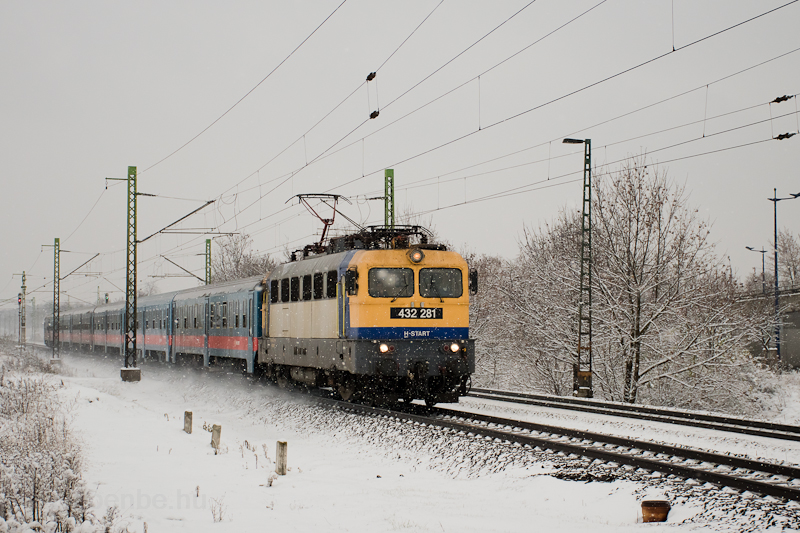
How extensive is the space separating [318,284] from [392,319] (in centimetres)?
247

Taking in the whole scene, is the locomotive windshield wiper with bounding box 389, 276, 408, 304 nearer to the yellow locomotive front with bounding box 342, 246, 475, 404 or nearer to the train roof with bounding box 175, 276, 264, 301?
the yellow locomotive front with bounding box 342, 246, 475, 404

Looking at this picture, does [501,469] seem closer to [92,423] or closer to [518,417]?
[518,417]

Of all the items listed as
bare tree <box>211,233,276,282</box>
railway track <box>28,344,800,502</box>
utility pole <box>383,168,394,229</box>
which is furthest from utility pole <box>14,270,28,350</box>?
railway track <box>28,344,800,502</box>

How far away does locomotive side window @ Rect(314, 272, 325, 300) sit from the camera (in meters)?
15.9

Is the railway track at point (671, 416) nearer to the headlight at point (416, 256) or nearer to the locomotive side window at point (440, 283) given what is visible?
the locomotive side window at point (440, 283)

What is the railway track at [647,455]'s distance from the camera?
24.6ft

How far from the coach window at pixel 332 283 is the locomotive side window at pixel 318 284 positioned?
0.39 meters

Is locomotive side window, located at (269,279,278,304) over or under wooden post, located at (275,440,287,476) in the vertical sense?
over

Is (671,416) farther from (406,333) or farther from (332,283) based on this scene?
(332,283)

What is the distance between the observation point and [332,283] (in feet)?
50.1

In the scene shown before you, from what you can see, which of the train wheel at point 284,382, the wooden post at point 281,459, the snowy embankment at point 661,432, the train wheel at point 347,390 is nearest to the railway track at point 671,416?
the snowy embankment at point 661,432

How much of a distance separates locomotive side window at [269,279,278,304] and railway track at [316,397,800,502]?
6.77 meters

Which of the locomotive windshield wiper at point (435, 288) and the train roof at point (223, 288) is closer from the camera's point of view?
the locomotive windshield wiper at point (435, 288)

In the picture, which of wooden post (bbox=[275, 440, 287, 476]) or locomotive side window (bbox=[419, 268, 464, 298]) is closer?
wooden post (bbox=[275, 440, 287, 476])
